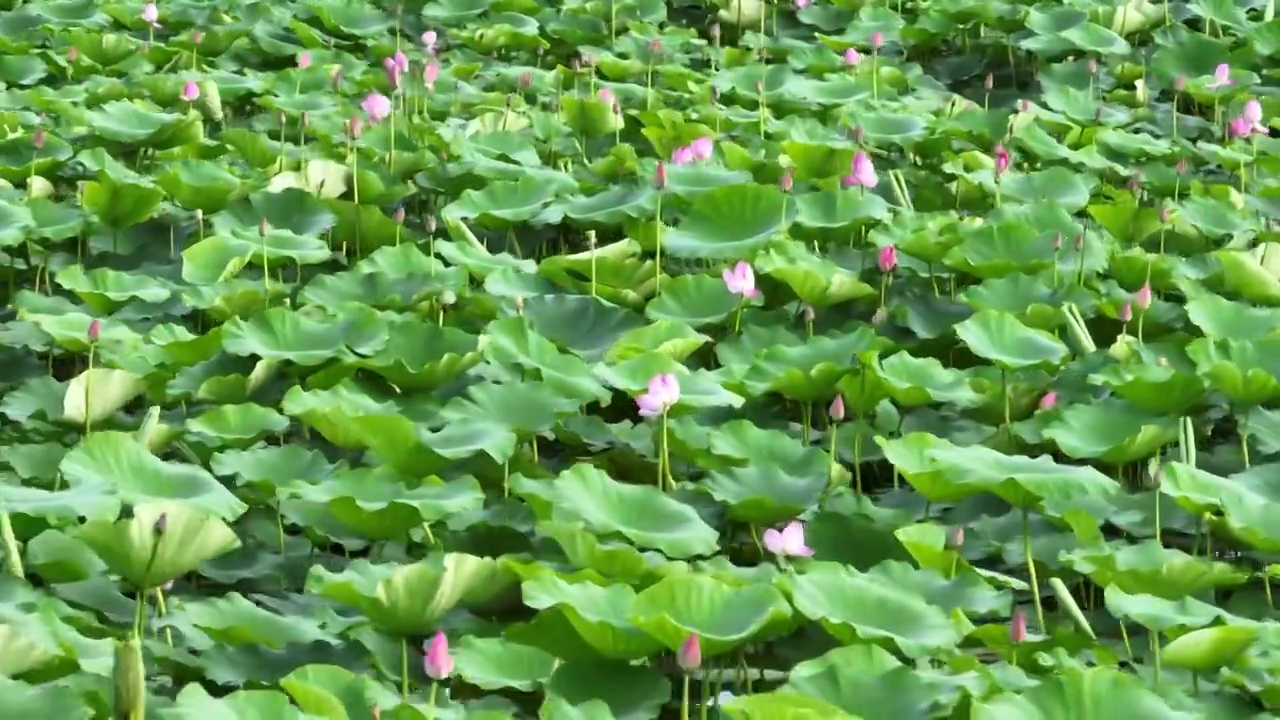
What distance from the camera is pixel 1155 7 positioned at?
4.86 m

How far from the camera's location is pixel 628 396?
260 centimetres

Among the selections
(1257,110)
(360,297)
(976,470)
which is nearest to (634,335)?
(360,297)

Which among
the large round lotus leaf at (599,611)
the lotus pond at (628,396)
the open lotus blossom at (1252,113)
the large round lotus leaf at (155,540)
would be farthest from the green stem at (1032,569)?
the open lotus blossom at (1252,113)

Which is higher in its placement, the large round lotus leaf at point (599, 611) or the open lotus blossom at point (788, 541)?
the large round lotus leaf at point (599, 611)

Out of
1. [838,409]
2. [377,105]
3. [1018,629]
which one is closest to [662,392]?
[838,409]

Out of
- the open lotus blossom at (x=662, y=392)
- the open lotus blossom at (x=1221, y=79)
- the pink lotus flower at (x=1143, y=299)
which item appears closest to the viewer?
the open lotus blossom at (x=662, y=392)

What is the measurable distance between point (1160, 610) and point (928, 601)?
232 millimetres

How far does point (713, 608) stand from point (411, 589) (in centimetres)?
29

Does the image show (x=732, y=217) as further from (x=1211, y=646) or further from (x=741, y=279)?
(x=1211, y=646)

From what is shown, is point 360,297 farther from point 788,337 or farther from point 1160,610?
point 1160,610

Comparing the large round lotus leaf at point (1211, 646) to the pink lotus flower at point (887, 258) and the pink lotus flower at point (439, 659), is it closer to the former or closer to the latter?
the pink lotus flower at point (439, 659)

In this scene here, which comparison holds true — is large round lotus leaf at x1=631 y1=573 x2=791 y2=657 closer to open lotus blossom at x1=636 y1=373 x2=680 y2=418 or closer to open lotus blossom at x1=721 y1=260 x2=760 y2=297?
open lotus blossom at x1=636 y1=373 x2=680 y2=418

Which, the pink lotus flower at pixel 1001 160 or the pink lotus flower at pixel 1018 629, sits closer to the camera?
the pink lotus flower at pixel 1018 629

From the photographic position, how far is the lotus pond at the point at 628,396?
5.73ft
